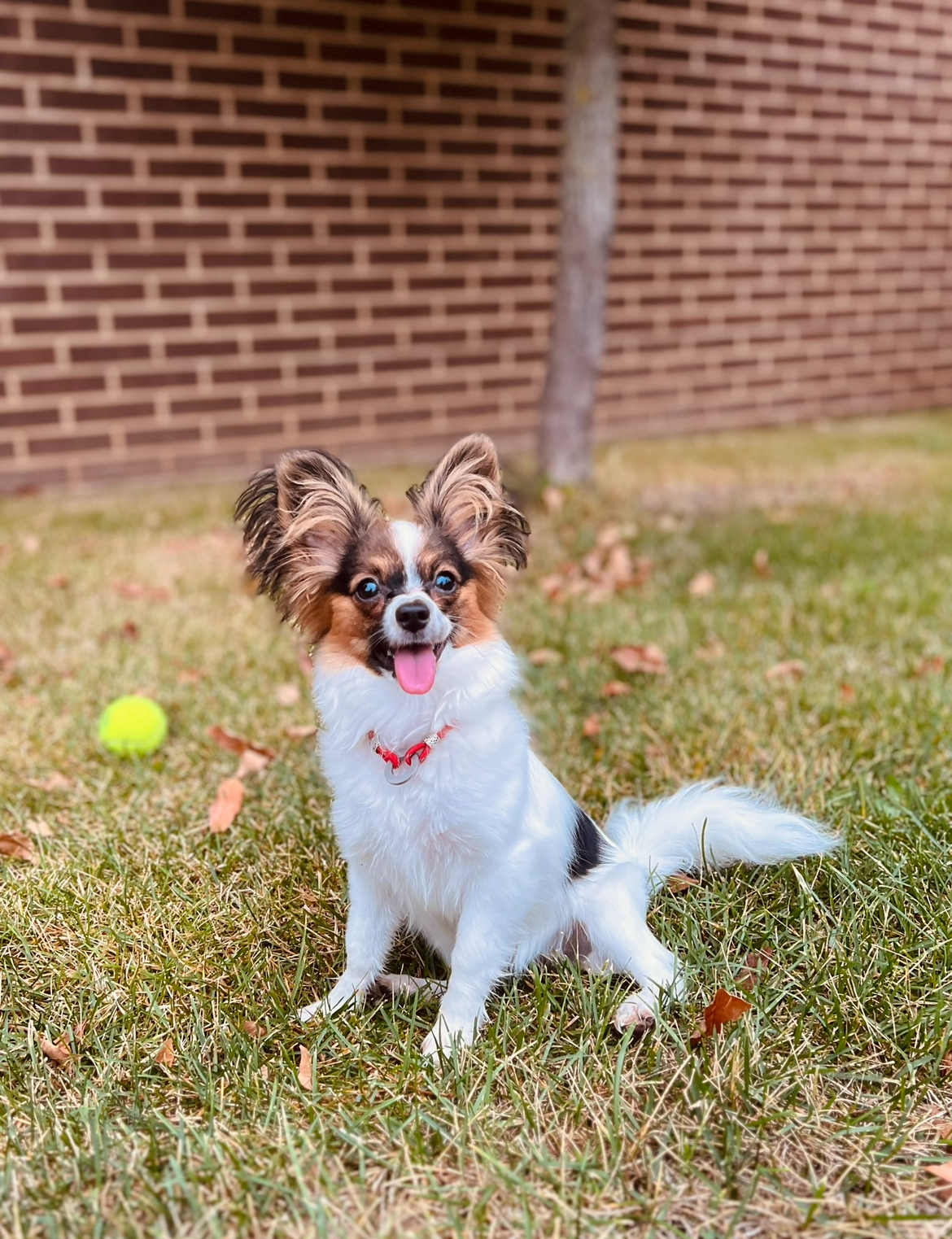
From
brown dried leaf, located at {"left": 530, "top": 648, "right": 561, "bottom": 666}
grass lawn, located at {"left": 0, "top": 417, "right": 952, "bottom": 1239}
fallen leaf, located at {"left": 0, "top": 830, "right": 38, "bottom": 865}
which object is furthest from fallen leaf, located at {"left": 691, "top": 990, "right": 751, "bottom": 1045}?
brown dried leaf, located at {"left": 530, "top": 648, "right": 561, "bottom": 666}

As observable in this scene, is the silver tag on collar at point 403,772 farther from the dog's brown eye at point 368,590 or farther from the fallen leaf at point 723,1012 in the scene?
the fallen leaf at point 723,1012

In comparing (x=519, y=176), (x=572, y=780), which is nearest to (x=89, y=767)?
(x=572, y=780)

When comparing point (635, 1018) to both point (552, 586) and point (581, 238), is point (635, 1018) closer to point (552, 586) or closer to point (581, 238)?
point (552, 586)

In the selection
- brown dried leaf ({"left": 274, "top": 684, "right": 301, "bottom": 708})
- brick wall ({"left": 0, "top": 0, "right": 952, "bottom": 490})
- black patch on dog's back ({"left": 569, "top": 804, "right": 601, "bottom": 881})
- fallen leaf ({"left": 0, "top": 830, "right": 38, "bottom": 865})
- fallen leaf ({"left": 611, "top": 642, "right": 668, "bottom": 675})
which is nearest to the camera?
black patch on dog's back ({"left": 569, "top": 804, "right": 601, "bottom": 881})

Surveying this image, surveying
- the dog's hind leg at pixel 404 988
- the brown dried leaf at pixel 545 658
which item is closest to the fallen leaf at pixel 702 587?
the brown dried leaf at pixel 545 658

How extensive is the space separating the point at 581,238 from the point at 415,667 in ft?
14.8

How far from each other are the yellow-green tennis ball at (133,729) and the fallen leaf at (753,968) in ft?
6.05

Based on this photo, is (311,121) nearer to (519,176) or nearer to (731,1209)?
(519,176)

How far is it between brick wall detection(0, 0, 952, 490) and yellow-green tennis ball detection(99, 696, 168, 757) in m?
3.83

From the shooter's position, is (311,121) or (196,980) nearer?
(196,980)

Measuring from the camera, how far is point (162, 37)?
6141mm

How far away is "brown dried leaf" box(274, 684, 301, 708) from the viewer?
3533 millimetres

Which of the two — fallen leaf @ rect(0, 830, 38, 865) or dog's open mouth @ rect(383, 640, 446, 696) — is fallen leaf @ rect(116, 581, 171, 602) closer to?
fallen leaf @ rect(0, 830, 38, 865)

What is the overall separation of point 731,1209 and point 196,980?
1101 millimetres
